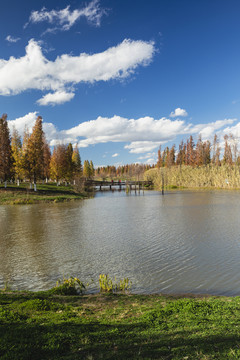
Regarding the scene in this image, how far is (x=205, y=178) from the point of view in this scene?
7262cm

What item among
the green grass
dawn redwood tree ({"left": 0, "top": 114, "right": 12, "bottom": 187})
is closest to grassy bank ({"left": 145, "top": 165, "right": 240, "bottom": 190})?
dawn redwood tree ({"left": 0, "top": 114, "right": 12, "bottom": 187})

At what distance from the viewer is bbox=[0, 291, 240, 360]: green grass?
14.3 feet

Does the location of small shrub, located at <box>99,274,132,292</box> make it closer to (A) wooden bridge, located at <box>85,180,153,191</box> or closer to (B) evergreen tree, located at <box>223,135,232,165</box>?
(A) wooden bridge, located at <box>85,180,153,191</box>

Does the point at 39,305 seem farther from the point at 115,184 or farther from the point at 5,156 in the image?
the point at 115,184

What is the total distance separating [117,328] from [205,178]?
7233cm

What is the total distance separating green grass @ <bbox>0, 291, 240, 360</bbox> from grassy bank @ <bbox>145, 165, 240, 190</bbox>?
62.4 m

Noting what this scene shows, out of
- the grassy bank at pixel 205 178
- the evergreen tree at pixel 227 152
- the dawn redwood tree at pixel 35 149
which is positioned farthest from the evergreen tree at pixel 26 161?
the evergreen tree at pixel 227 152

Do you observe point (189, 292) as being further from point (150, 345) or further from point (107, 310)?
point (150, 345)

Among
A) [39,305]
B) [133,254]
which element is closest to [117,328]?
[39,305]

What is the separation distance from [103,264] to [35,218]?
17168 millimetres

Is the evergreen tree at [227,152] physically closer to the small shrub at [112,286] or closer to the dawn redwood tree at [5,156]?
the dawn redwood tree at [5,156]

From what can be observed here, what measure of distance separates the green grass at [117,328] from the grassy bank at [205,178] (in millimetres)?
62376

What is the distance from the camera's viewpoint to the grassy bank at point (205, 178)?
64938mm

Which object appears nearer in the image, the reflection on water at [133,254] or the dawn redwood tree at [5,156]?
the reflection on water at [133,254]
